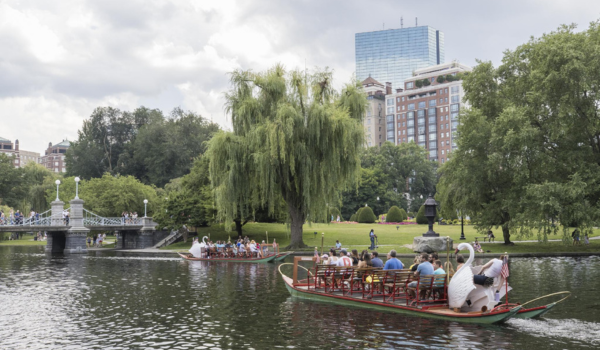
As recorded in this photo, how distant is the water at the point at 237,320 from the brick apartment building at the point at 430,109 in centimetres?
14576

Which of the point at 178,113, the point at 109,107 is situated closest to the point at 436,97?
the point at 178,113

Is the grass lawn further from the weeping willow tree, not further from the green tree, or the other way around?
the green tree

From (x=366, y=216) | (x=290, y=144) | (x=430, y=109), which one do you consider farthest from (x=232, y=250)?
(x=430, y=109)

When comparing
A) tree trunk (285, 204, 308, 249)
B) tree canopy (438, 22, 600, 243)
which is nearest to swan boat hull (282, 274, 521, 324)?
tree canopy (438, 22, 600, 243)

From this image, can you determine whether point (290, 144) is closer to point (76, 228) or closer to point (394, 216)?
point (76, 228)

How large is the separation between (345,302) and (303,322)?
3499 millimetres

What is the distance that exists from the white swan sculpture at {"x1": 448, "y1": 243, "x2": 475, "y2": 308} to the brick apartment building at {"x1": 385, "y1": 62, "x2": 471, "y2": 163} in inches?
5966

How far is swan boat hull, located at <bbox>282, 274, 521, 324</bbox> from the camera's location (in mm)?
16036

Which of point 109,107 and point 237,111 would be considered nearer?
point 237,111

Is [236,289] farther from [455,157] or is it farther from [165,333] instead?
[455,157]

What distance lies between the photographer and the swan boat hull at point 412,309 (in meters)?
16.0

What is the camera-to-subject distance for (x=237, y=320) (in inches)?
669

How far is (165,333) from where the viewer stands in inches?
606

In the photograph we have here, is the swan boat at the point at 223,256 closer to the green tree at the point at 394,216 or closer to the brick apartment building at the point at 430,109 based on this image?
the green tree at the point at 394,216
